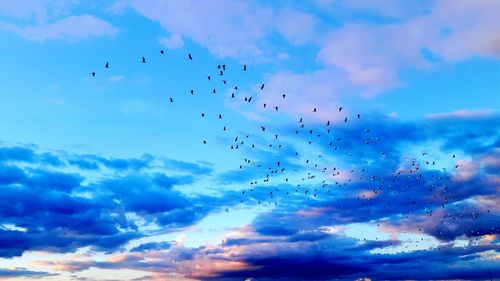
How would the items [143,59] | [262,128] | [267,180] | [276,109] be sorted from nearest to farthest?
[143,59], [276,109], [262,128], [267,180]

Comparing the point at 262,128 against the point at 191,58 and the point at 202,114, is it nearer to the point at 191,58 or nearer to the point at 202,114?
the point at 202,114

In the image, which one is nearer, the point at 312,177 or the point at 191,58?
the point at 191,58

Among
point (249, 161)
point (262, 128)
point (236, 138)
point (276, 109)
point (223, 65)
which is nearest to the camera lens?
point (223, 65)

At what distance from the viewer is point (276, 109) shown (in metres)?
107

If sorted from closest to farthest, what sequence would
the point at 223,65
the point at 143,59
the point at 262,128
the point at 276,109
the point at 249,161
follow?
the point at 143,59
the point at 223,65
the point at 276,109
the point at 262,128
the point at 249,161

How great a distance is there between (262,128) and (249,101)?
45.6 feet

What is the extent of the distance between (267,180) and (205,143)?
41.3 meters

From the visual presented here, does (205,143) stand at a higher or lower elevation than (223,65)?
lower

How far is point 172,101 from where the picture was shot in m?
96.0

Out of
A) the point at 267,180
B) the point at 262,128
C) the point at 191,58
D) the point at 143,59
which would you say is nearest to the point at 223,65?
the point at 191,58

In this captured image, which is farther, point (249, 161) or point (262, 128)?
point (249, 161)

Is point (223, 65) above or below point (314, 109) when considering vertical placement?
above

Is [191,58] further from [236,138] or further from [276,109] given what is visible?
[236,138]

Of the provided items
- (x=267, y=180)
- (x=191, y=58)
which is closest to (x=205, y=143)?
(x=191, y=58)
